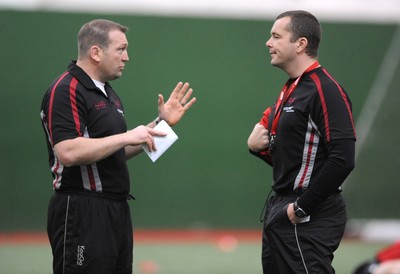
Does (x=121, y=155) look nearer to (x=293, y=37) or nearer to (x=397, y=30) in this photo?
(x=293, y=37)

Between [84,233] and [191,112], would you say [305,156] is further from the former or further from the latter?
[191,112]

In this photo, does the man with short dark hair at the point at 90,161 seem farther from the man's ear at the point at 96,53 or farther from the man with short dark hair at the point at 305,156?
the man with short dark hair at the point at 305,156

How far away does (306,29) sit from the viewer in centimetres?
487

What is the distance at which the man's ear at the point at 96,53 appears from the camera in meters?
5.00

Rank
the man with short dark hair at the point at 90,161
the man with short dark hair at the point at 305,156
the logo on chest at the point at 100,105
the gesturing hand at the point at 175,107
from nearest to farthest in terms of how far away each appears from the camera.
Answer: the man with short dark hair at the point at 305,156, the man with short dark hair at the point at 90,161, the logo on chest at the point at 100,105, the gesturing hand at the point at 175,107

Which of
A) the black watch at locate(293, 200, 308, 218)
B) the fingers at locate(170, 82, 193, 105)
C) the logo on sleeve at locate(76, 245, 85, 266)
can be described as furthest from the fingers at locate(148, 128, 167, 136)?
the black watch at locate(293, 200, 308, 218)

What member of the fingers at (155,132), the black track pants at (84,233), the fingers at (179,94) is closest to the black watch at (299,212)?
the fingers at (155,132)

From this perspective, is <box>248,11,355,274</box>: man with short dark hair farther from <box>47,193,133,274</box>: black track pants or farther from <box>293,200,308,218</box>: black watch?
<box>47,193,133,274</box>: black track pants

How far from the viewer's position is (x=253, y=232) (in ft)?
A: 40.8

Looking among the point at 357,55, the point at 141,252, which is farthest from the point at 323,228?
the point at 357,55

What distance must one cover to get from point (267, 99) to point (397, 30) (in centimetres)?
250

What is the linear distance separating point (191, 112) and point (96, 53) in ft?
23.8

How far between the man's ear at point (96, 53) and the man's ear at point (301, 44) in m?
1.21

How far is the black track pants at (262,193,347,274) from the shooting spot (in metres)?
4.61
